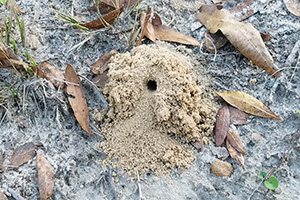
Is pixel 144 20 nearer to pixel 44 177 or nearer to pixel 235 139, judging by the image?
pixel 235 139

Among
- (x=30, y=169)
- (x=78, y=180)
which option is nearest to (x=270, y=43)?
(x=78, y=180)


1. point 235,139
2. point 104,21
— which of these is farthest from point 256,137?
point 104,21

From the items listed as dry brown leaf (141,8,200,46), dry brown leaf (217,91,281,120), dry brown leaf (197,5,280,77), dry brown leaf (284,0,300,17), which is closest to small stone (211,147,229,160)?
dry brown leaf (217,91,281,120)

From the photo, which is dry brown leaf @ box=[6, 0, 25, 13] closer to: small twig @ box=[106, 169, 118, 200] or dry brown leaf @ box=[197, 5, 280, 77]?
small twig @ box=[106, 169, 118, 200]

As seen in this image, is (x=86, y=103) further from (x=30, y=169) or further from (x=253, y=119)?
(x=253, y=119)

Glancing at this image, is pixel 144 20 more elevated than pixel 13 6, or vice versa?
pixel 13 6

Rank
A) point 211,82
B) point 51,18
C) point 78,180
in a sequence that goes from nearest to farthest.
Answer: point 78,180 < point 211,82 < point 51,18
